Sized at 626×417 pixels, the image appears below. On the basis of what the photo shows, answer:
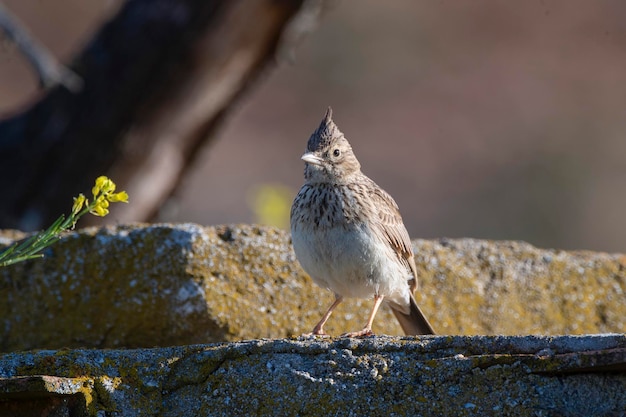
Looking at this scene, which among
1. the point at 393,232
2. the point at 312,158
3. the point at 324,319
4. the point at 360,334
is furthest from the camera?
the point at 312,158

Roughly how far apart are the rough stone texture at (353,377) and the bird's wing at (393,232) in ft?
5.25

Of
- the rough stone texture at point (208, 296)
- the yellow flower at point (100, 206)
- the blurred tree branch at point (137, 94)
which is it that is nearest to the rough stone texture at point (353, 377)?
the yellow flower at point (100, 206)

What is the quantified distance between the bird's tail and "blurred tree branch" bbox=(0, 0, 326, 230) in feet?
9.20

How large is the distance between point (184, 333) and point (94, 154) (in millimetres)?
2903

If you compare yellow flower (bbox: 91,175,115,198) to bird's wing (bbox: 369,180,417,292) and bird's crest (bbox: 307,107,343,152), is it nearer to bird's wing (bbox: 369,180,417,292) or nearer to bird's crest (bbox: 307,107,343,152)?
bird's wing (bbox: 369,180,417,292)

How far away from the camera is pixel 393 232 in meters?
5.18

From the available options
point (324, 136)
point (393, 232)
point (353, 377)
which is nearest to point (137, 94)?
point (324, 136)

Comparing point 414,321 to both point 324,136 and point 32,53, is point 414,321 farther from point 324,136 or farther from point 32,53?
point 32,53

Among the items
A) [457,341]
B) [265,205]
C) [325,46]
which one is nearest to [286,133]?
[325,46]

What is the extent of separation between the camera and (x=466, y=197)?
1431 centimetres

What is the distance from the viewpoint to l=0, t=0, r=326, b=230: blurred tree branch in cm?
716

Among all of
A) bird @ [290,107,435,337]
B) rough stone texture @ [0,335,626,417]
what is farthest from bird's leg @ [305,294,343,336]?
rough stone texture @ [0,335,626,417]

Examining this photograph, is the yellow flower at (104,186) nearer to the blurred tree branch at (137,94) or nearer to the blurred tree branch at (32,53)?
the blurred tree branch at (32,53)

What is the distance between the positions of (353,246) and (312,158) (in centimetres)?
57
